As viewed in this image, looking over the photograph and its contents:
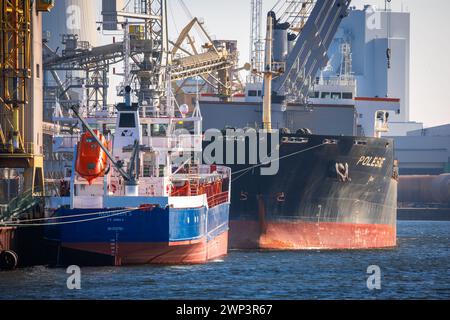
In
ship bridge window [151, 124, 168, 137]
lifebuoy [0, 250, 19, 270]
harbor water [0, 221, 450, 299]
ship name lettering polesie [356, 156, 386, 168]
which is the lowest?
harbor water [0, 221, 450, 299]

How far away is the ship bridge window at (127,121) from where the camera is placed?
46.2 m

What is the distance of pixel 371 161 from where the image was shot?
202 ft

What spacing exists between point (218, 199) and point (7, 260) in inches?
512

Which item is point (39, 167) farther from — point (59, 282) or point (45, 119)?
point (45, 119)

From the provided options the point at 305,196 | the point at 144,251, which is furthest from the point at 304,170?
the point at 144,251

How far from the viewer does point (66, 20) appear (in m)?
141

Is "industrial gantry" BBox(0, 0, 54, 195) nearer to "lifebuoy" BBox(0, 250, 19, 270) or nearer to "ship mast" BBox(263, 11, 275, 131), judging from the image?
"lifebuoy" BBox(0, 250, 19, 270)

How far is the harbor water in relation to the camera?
37.9 metres

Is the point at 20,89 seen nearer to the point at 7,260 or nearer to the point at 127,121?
the point at 127,121
